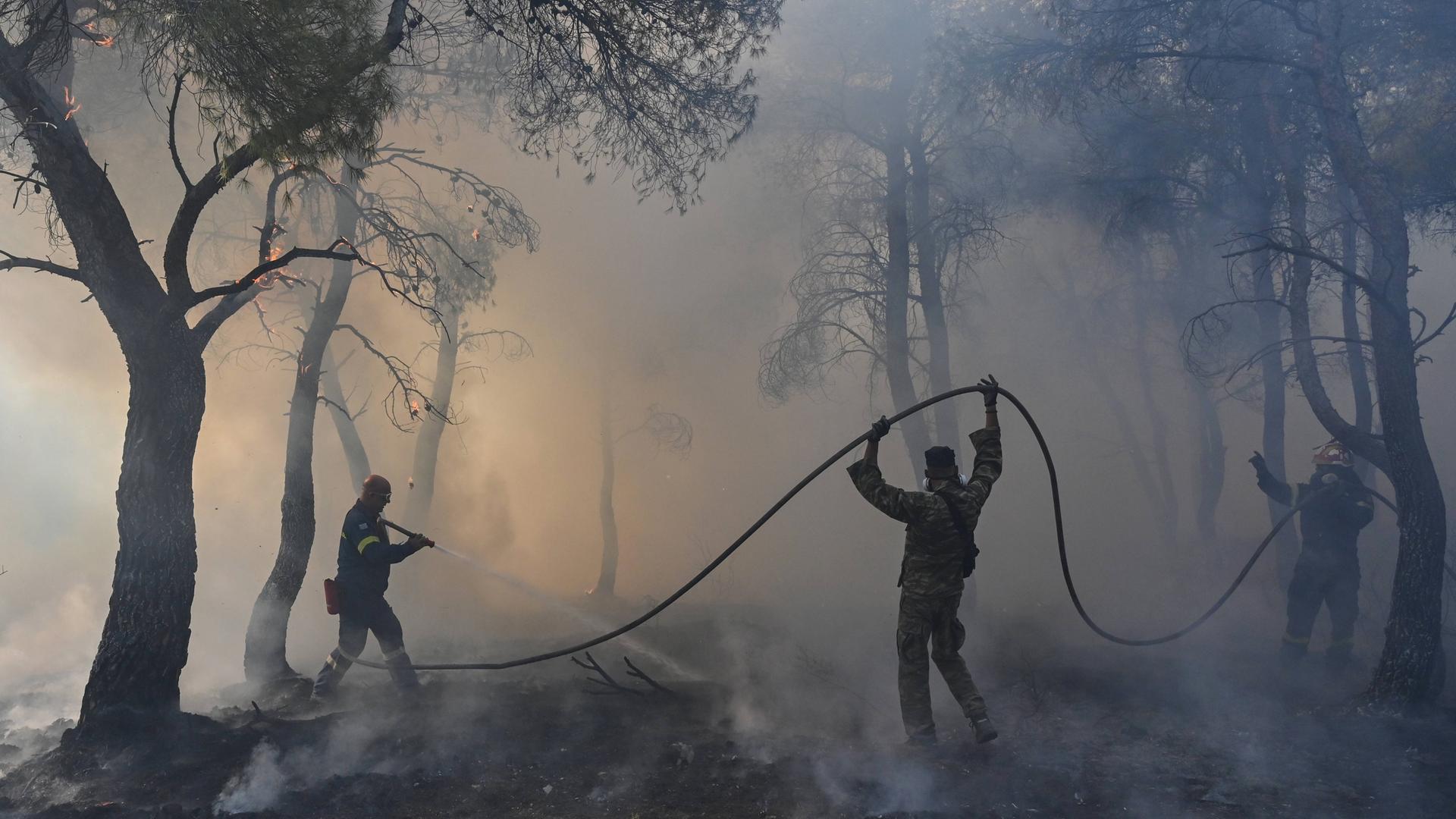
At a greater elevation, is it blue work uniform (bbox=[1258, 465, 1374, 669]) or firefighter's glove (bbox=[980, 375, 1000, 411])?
firefighter's glove (bbox=[980, 375, 1000, 411])

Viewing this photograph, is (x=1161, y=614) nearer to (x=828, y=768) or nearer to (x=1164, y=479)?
(x=1164, y=479)

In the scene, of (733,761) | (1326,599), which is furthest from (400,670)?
(1326,599)

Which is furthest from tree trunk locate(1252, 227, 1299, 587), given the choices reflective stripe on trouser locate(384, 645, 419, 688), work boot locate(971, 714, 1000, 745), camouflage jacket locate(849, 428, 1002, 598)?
reflective stripe on trouser locate(384, 645, 419, 688)

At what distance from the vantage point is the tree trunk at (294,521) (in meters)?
7.77

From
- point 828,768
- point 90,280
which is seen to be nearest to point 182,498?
point 90,280

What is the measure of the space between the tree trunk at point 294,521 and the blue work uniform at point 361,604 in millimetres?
1164

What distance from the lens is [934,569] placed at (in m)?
5.37

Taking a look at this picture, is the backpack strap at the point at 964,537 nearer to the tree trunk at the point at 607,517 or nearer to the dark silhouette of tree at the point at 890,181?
the dark silhouette of tree at the point at 890,181

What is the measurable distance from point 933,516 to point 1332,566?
470 centimetres

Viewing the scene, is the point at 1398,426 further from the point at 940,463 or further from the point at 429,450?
the point at 429,450

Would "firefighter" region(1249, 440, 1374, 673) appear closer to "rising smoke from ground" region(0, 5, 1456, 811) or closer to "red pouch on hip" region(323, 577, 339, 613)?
"rising smoke from ground" region(0, 5, 1456, 811)

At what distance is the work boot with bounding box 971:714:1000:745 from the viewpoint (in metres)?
4.98

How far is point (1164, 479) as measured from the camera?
14258 millimetres

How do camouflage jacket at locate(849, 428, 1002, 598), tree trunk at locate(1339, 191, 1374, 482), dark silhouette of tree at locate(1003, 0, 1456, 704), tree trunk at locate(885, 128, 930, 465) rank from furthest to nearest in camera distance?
tree trunk at locate(885, 128, 930, 465) < tree trunk at locate(1339, 191, 1374, 482) < dark silhouette of tree at locate(1003, 0, 1456, 704) < camouflage jacket at locate(849, 428, 1002, 598)
